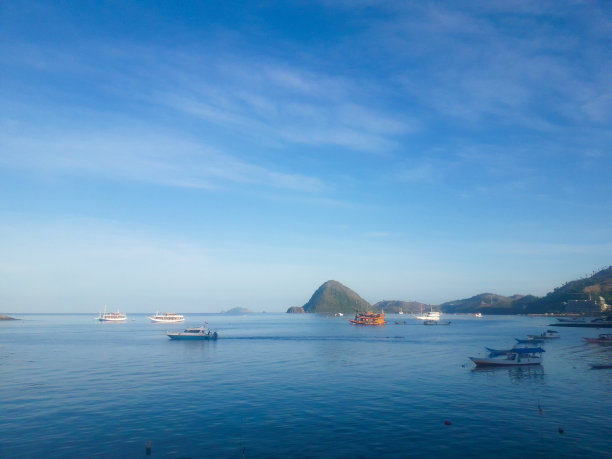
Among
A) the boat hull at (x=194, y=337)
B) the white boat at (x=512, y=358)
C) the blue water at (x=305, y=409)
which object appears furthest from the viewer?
the boat hull at (x=194, y=337)

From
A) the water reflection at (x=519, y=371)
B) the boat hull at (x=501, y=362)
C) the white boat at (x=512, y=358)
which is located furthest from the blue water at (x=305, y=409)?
the white boat at (x=512, y=358)

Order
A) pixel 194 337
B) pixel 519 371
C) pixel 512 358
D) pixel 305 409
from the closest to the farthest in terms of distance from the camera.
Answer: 1. pixel 305 409
2. pixel 519 371
3. pixel 512 358
4. pixel 194 337

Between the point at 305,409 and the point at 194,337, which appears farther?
the point at 194,337

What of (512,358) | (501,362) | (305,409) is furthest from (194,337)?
(305,409)

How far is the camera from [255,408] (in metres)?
39.2

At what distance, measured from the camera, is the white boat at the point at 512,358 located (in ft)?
213

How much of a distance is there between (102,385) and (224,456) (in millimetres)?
32461

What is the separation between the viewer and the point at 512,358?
66688 millimetres

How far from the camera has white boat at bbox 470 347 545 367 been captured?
64875 millimetres

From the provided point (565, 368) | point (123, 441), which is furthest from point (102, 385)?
point (565, 368)

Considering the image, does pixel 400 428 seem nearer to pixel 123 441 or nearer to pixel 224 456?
pixel 224 456

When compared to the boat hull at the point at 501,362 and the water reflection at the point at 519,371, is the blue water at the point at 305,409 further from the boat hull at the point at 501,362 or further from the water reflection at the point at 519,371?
the boat hull at the point at 501,362

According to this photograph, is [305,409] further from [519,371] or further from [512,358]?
[512,358]

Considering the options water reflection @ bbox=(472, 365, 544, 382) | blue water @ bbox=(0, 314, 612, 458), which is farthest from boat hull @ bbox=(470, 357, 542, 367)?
blue water @ bbox=(0, 314, 612, 458)
